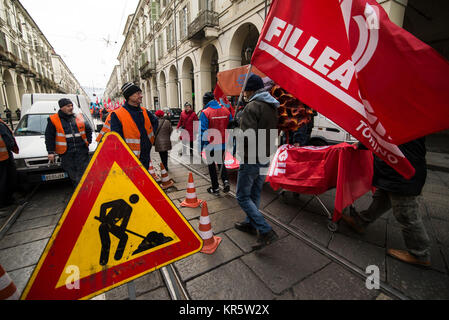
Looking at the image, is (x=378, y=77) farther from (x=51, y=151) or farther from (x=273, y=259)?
(x=51, y=151)

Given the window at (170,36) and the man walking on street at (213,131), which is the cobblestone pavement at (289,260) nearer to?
the man walking on street at (213,131)

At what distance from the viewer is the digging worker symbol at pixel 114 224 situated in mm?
1278

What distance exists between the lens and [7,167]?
379cm

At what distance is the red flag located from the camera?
152cm

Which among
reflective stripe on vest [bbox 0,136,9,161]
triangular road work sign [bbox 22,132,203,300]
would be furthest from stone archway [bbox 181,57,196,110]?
triangular road work sign [bbox 22,132,203,300]

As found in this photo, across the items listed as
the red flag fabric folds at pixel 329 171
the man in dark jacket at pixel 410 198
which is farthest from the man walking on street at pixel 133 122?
the man in dark jacket at pixel 410 198

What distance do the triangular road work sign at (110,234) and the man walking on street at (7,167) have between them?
3.83m

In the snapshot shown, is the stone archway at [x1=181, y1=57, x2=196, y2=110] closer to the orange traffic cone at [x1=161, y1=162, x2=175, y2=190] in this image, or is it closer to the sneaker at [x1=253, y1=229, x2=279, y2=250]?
the orange traffic cone at [x1=161, y1=162, x2=175, y2=190]

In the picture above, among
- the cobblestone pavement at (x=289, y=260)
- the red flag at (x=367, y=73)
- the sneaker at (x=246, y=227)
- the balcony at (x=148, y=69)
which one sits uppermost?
the balcony at (x=148, y=69)

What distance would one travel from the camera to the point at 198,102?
17.6 m

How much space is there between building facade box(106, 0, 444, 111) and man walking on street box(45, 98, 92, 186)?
352 inches

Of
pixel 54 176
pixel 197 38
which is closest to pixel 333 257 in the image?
pixel 54 176

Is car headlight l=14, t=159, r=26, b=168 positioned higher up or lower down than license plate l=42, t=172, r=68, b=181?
higher up

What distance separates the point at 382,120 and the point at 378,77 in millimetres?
336
